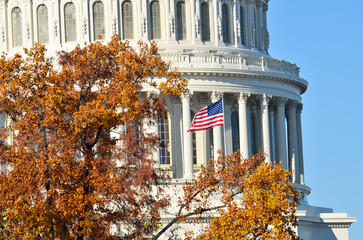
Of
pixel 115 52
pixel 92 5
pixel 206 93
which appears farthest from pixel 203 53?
pixel 115 52

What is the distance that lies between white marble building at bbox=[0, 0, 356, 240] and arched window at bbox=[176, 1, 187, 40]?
81 millimetres

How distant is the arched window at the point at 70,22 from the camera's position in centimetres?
9788

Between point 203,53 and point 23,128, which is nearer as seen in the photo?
point 23,128

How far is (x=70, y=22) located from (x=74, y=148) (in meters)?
45.8

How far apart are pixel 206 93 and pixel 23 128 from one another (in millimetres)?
44649

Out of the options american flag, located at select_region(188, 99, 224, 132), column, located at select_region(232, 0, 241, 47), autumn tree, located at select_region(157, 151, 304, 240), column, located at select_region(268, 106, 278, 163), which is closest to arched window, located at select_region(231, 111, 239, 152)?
column, located at select_region(268, 106, 278, 163)

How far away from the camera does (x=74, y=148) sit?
53594 mm

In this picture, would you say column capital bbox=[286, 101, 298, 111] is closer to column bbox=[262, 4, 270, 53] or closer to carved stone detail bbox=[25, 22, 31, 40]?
column bbox=[262, 4, 270, 53]

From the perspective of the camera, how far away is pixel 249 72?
97.2 meters

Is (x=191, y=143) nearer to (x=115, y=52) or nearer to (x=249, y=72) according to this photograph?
(x=249, y=72)

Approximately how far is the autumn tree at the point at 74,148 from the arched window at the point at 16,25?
43.9 m

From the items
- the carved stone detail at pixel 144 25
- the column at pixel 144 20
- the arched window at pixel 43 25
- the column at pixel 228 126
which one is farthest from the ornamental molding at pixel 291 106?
the arched window at pixel 43 25

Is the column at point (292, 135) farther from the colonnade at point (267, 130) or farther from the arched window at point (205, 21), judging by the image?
the arched window at point (205, 21)

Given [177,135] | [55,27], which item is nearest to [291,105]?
[177,135]
